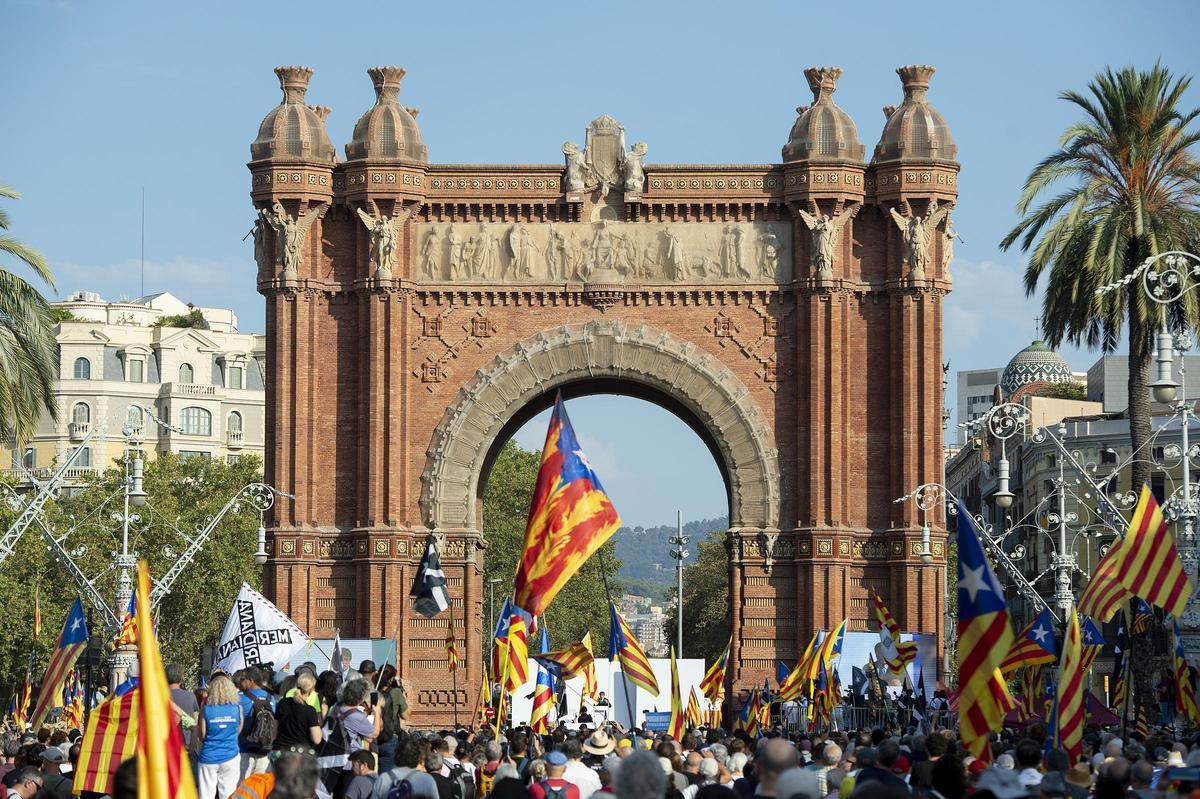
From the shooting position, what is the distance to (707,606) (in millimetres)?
128750

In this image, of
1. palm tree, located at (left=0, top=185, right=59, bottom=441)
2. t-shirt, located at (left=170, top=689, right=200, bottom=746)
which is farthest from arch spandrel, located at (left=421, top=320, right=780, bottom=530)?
t-shirt, located at (left=170, top=689, right=200, bottom=746)

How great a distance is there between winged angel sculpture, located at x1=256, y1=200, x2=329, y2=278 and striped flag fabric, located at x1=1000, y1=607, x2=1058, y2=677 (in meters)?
19.3

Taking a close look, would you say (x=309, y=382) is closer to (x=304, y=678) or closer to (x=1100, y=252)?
(x=1100, y=252)

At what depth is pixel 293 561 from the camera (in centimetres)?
4997

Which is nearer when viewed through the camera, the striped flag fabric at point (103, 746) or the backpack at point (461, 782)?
the striped flag fabric at point (103, 746)

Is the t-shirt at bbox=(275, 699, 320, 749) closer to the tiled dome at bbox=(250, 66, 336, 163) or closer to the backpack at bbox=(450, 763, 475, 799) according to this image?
the backpack at bbox=(450, 763, 475, 799)

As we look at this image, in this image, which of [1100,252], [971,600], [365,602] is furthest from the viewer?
[365,602]

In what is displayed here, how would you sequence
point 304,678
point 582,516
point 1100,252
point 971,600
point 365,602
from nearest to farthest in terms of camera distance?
1. point 971,600
2. point 304,678
3. point 582,516
4. point 1100,252
5. point 365,602

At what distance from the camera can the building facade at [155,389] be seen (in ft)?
383

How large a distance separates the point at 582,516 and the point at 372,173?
2717 centimetres

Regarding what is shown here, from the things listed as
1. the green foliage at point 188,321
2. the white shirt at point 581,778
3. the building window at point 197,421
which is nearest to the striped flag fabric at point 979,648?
the white shirt at point 581,778

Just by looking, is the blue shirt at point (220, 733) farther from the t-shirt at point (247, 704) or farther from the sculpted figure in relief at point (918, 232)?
the sculpted figure in relief at point (918, 232)

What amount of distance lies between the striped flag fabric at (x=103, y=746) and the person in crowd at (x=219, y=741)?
26.2 inches

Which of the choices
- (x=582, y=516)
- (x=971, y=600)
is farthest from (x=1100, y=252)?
(x=971, y=600)
